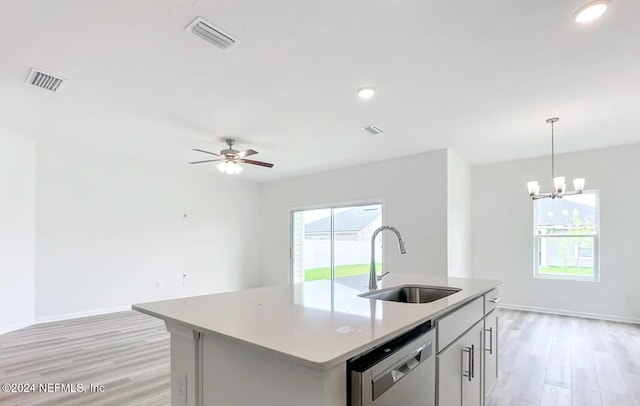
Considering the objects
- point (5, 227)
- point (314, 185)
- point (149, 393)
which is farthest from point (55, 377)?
point (314, 185)

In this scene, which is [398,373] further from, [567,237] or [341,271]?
[567,237]

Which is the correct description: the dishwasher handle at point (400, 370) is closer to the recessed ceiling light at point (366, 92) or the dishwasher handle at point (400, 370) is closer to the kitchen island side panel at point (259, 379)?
→ the kitchen island side panel at point (259, 379)

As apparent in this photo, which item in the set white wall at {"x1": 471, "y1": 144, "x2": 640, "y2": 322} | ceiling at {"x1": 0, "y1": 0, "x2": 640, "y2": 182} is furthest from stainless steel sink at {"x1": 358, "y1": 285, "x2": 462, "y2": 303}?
white wall at {"x1": 471, "y1": 144, "x2": 640, "y2": 322}

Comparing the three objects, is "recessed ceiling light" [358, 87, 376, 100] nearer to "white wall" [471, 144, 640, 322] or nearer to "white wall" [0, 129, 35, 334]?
"white wall" [471, 144, 640, 322]

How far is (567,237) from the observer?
18.2 feet

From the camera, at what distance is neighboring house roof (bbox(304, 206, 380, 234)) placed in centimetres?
620

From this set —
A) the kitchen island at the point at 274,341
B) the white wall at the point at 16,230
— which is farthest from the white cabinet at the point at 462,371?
the white wall at the point at 16,230

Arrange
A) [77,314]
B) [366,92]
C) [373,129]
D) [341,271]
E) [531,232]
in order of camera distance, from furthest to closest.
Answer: [341,271] → [531,232] → [77,314] → [373,129] → [366,92]

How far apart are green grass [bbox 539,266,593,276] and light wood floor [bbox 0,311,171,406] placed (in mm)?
5709

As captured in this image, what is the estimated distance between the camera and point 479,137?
460 cm

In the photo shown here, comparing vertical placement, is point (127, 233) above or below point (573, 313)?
above

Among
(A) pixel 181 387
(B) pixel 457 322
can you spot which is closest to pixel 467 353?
(B) pixel 457 322

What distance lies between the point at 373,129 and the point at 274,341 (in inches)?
137

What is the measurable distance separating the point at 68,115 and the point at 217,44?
2.51m
